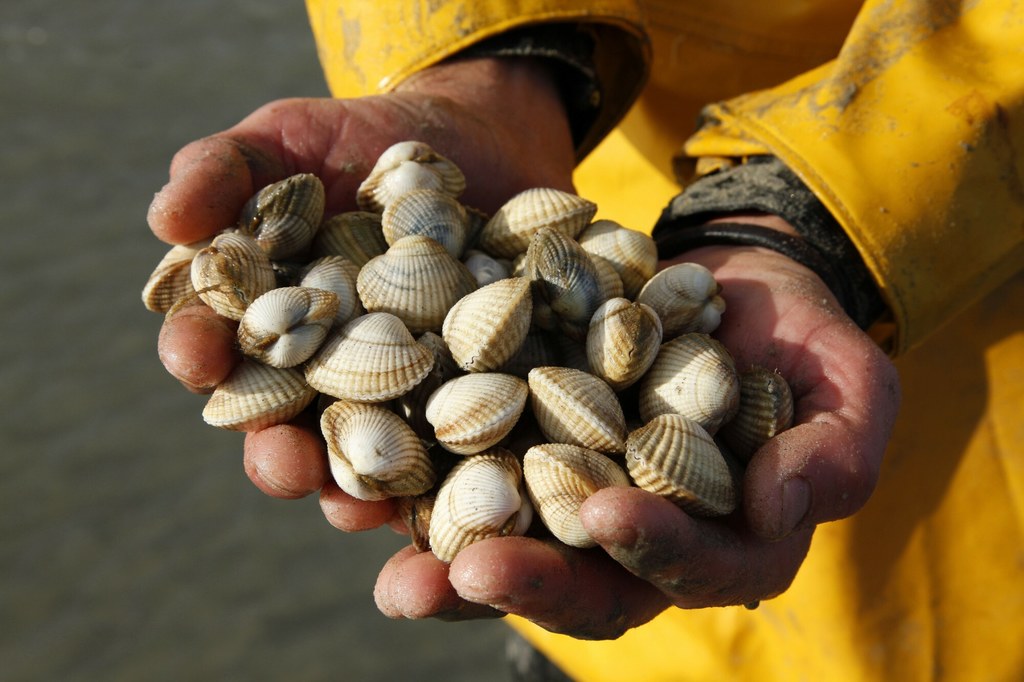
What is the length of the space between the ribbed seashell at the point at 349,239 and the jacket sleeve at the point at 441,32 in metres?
0.66

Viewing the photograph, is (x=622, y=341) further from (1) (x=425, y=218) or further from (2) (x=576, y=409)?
(1) (x=425, y=218)

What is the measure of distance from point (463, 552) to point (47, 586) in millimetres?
2874

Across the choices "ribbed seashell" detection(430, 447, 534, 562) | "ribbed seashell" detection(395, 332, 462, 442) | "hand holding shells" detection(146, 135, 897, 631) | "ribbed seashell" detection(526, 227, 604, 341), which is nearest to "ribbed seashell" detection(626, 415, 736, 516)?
"hand holding shells" detection(146, 135, 897, 631)

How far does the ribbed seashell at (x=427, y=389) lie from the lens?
6.97 ft

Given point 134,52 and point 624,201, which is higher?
point 134,52

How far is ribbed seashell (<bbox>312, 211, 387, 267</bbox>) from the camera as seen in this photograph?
2.41 m

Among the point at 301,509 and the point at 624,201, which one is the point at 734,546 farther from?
the point at 301,509

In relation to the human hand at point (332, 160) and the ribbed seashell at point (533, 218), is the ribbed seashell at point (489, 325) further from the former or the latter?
the human hand at point (332, 160)

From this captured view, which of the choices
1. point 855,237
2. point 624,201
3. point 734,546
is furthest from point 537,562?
point 624,201

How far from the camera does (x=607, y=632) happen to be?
1847 millimetres

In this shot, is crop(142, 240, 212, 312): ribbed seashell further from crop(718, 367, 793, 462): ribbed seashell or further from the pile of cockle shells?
crop(718, 367, 793, 462): ribbed seashell

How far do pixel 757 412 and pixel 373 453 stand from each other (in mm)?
836

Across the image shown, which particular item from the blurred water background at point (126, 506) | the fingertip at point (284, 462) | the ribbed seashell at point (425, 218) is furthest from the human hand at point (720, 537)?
the blurred water background at point (126, 506)

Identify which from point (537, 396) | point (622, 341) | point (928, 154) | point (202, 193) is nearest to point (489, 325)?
point (537, 396)
